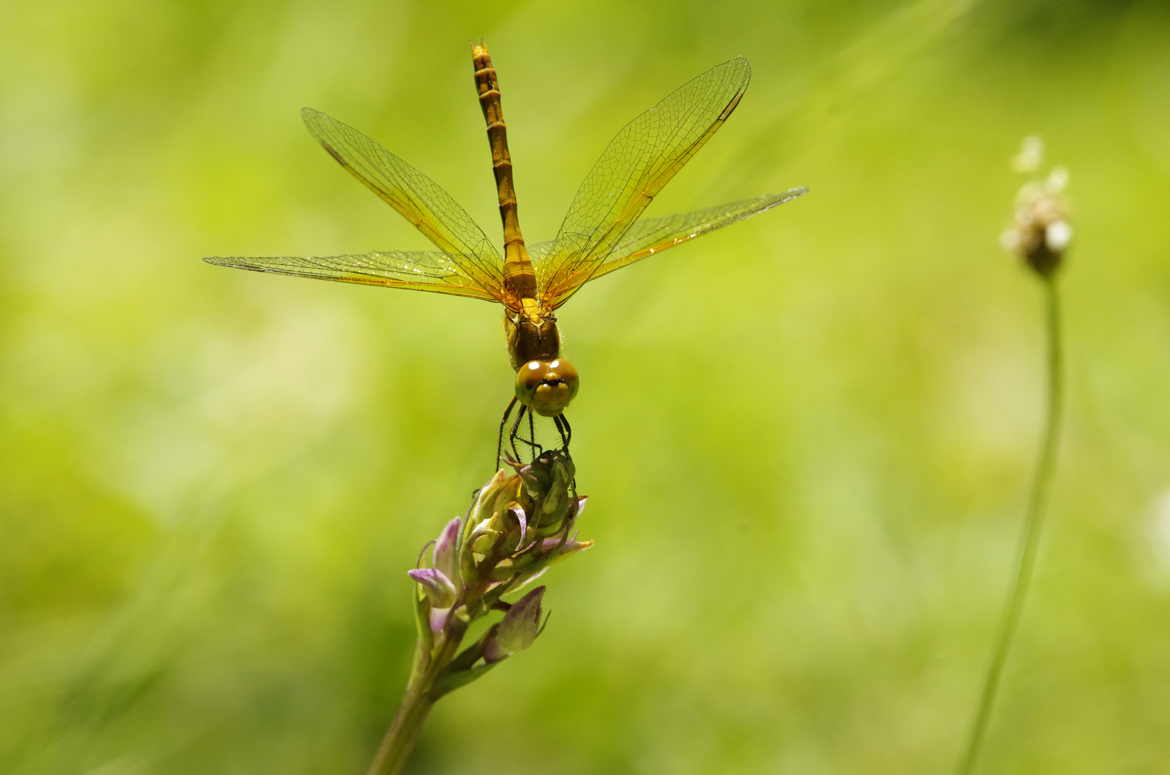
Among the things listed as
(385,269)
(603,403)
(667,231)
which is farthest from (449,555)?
(603,403)

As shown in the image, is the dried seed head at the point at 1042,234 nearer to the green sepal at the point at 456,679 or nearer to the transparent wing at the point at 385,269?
the transparent wing at the point at 385,269

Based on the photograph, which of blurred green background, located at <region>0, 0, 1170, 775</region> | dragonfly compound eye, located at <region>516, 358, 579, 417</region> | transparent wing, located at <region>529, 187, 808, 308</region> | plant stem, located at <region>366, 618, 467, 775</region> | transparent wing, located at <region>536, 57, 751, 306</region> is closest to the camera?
plant stem, located at <region>366, 618, 467, 775</region>

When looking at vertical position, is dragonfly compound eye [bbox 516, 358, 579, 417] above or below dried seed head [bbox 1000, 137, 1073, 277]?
above

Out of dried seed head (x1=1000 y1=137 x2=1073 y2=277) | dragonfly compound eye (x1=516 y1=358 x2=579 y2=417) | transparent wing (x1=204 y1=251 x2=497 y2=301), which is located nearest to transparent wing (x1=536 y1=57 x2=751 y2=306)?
transparent wing (x1=204 y1=251 x2=497 y2=301)

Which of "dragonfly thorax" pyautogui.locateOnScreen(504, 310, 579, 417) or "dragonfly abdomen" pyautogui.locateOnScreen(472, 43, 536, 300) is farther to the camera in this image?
"dragonfly abdomen" pyautogui.locateOnScreen(472, 43, 536, 300)

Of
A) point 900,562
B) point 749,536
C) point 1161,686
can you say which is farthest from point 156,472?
point 1161,686

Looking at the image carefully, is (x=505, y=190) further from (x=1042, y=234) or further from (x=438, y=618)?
(x=438, y=618)

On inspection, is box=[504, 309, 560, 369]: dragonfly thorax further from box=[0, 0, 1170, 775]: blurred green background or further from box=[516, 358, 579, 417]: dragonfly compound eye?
box=[0, 0, 1170, 775]: blurred green background

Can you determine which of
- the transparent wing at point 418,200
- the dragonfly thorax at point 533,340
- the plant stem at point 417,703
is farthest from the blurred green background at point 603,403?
the plant stem at point 417,703
